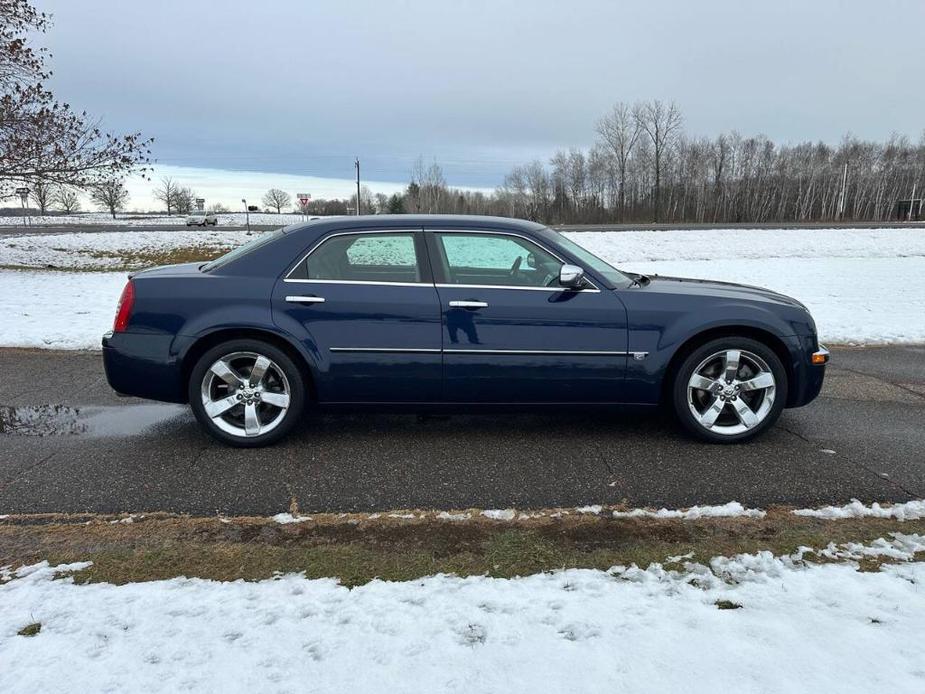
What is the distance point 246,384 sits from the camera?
4.03m

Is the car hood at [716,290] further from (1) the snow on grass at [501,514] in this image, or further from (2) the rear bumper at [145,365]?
(2) the rear bumper at [145,365]

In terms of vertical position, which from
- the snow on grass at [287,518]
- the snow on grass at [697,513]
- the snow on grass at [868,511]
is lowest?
the snow on grass at [287,518]

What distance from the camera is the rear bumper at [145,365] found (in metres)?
3.98

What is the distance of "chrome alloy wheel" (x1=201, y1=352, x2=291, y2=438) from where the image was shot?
157 inches

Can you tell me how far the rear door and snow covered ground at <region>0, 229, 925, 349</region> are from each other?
479cm

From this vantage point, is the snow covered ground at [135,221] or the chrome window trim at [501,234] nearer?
the chrome window trim at [501,234]

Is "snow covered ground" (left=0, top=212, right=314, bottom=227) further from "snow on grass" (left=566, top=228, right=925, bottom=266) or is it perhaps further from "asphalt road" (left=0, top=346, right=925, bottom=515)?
"asphalt road" (left=0, top=346, right=925, bottom=515)

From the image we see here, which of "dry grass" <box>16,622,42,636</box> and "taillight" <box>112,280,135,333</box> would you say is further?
"taillight" <box>112,280,135,333</box>

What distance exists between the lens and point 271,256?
13.4ft

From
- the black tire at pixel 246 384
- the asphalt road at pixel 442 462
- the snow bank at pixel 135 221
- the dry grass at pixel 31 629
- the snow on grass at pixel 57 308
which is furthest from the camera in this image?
the snow bank at pixel 135 221

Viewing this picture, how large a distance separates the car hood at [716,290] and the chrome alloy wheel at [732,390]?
428 mm

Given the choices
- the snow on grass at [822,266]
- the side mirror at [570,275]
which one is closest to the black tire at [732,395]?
the side mirror at [570,275]

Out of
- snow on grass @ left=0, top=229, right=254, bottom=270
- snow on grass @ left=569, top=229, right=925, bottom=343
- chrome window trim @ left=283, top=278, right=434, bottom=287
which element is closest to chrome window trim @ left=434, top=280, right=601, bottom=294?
chrome window trim @ left=283, top=278, right=434, bottom=287

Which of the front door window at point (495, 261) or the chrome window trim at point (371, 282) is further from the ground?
the front door window at point (495, 261)
